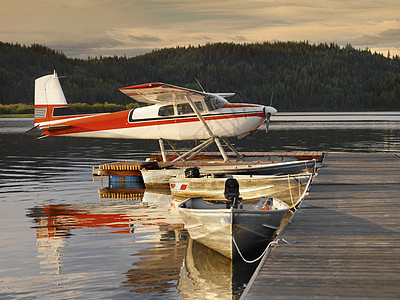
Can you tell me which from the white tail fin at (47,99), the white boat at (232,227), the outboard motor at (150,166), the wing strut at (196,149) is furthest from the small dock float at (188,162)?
the white boat at (232,227)

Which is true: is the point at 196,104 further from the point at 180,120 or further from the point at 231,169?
the point at 231,169

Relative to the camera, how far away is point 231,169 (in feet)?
53.9

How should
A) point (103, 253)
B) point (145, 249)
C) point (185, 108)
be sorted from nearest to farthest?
point (103, 253), point (145, 249), point (185, 108)

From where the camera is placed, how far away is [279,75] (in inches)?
7338

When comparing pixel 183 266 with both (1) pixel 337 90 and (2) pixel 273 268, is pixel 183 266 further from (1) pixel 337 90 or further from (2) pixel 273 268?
(1) pixel 337 90

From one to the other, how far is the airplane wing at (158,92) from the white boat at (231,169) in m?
2.07

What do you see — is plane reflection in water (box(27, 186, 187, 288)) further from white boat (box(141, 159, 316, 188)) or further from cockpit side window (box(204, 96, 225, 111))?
cockpit side window (box(204, 96, 225, 111))

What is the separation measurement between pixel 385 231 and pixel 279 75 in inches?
7127

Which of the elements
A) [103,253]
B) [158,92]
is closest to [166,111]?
[158,92]

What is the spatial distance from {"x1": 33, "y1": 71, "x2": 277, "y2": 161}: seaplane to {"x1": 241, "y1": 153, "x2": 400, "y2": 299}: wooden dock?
5.35 meters

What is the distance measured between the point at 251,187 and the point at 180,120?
216 inches

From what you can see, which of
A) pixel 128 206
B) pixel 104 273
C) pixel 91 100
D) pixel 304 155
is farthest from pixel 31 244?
pixel 91 100

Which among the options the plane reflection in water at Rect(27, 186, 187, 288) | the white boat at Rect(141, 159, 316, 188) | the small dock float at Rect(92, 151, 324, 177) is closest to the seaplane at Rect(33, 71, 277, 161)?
the small dock float at Rect(92, 151, 324, 177)

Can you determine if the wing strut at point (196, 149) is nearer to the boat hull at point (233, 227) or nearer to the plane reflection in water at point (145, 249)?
the plane reflection in water at point (145, 249)
